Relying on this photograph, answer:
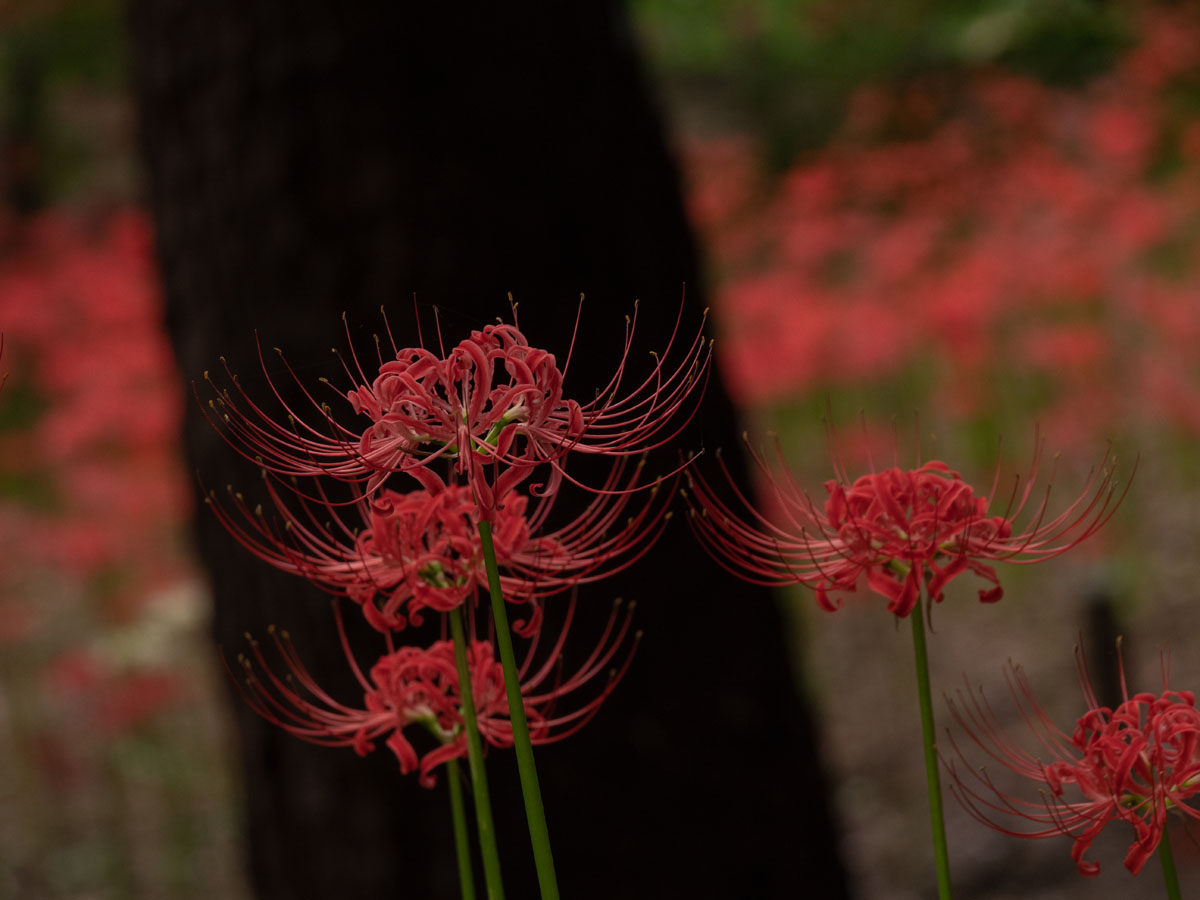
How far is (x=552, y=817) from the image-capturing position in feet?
3.02

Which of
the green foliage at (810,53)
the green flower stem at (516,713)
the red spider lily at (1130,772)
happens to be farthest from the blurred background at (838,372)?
the green flower stem at (516,713)

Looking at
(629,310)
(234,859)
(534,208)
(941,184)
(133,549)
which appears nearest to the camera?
(629,310)

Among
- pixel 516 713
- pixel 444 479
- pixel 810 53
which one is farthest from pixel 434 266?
pixel 810 53

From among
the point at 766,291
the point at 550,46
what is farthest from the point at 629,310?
the point at 766,291

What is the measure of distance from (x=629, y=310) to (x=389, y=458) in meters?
0.49

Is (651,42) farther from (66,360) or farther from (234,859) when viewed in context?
(234,859)

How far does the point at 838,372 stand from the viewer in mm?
3672

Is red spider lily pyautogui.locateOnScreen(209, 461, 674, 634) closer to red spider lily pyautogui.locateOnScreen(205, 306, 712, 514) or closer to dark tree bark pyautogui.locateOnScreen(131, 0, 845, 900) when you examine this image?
red spider lily pyautogui.locateOnScreen(205, 306, 712, 514)

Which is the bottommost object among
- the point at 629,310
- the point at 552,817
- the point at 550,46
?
the point at 552,817

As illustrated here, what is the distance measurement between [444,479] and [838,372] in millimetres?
3317

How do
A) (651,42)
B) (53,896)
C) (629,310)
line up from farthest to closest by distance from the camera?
(651,42) < (53,896) < (629,310)

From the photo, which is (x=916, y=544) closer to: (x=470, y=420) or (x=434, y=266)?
(x=470, y=420)

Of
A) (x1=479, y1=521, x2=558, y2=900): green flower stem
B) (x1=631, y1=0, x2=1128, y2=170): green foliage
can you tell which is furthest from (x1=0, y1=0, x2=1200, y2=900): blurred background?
(x1=479, y1=521, x2=558, y2=900): green flower stem

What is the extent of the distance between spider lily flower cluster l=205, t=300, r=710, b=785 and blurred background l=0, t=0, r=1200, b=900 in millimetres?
2378
